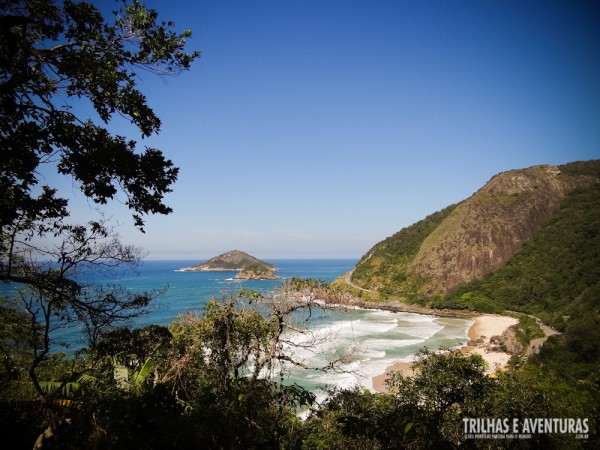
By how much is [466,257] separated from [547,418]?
246 feet

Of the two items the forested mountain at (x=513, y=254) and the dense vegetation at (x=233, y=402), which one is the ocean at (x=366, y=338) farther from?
the forested mountain at (x=513, y=254)

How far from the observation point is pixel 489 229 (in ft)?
259

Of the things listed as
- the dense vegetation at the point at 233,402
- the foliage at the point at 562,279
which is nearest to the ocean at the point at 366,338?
the dense vegetation at the point at 233,402

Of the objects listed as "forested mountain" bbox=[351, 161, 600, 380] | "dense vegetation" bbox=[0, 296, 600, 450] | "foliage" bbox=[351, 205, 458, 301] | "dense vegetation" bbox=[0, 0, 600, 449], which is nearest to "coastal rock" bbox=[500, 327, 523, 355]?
"forested mountain" bbox=[351, 161, 600, 380]

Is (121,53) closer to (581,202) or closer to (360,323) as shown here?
(360,323)

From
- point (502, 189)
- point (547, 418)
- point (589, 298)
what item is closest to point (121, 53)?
point (547, 418)

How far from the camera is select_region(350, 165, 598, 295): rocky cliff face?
74438 millimetres

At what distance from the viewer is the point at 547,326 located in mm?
43906

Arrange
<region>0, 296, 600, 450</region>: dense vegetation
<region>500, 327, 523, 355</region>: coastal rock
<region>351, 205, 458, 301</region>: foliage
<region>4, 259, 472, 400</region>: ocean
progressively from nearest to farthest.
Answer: <region>0, 296, 600, 450</region>: dense vegetation < <region>4, 259, 472, 400</region>: ocean < <region>500, 327, 523, 355</region>: coastal rock < <region>351, 205, 458, 301</region>: foliage

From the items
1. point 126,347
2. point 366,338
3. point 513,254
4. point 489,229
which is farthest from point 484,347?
point 489,229

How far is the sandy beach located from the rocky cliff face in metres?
19.5

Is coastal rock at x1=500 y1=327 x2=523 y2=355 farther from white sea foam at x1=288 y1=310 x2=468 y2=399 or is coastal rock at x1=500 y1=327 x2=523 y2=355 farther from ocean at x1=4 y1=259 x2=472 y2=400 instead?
white sea foam at x1=288 y1=310 x2=468 y2=399

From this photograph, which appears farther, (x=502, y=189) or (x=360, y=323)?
(x=502, y=189)

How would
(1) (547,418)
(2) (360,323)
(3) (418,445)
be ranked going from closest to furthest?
(3) (418,445)
(1) (547,418)
(2) (360,323)
